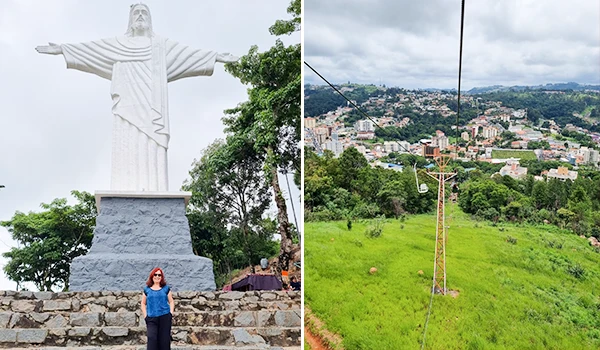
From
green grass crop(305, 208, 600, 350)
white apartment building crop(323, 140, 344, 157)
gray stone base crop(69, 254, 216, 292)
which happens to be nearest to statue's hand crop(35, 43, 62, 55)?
gray stone base crop(69, 254, 216, 292)

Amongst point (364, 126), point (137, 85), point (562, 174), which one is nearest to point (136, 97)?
point (137, 85)

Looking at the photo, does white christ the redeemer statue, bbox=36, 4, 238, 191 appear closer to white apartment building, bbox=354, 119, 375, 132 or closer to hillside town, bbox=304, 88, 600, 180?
hillside town, bbox=304, 88, 600, 180

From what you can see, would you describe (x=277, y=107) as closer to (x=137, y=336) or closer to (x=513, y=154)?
(x=513, y=154)

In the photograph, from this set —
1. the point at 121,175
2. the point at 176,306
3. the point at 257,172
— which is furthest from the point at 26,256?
the point at 176,306

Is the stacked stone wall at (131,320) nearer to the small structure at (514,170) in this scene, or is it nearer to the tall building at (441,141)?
the tall building at (441,141)

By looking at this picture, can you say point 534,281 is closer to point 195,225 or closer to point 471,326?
point 471,326
